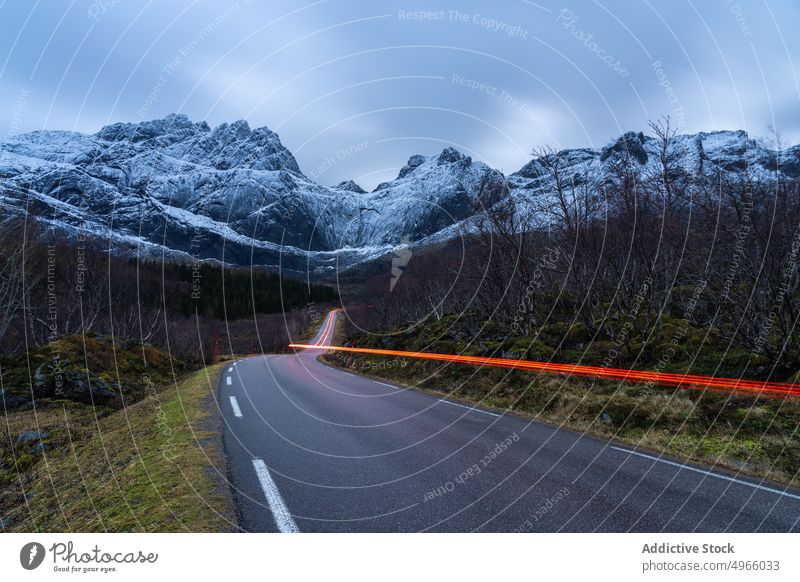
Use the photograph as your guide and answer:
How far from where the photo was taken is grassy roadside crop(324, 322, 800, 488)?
7.44m

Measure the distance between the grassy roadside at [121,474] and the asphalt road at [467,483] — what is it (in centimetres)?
45

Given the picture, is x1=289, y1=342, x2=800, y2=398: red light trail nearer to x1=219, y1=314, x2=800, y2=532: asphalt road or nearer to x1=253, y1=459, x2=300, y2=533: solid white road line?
x1=219, y1=314, x2=800, y2=532: asphalt road

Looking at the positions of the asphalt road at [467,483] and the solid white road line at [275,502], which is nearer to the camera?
the solid white road line at [275,502]

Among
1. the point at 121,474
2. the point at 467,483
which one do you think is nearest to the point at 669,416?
the point at 467,483

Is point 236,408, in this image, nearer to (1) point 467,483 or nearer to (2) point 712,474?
(1) point 467,483

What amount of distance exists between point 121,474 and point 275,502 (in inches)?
135

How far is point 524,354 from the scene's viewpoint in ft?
55.5

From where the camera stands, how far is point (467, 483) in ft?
18.5

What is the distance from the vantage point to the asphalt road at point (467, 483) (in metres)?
4.54

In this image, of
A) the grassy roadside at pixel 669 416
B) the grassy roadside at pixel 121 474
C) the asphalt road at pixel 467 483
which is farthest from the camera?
the grassy roadside at pixel 669 416

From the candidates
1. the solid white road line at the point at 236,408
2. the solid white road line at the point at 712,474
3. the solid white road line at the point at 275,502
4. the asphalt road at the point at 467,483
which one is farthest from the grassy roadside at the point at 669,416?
the solid white road line at the point at 236,408

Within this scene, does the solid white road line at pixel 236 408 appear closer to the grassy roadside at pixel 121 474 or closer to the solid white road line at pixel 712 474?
the grassy roadside at pixel 121 474
